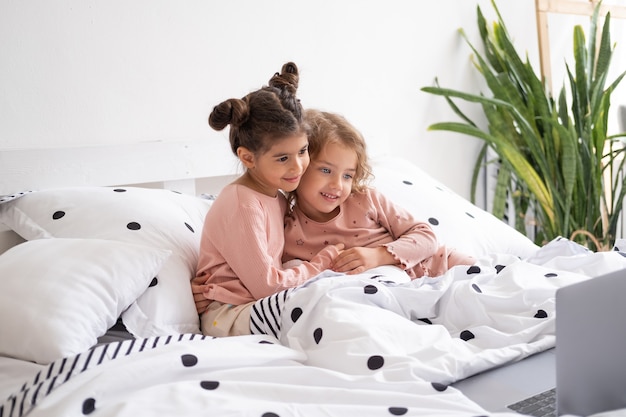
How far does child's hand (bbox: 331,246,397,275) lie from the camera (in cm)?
170

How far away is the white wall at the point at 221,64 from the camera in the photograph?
1.95 meters

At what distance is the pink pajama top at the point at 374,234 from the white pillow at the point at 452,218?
12cm

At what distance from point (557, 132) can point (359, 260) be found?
1495 mm

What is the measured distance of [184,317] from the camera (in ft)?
5.07

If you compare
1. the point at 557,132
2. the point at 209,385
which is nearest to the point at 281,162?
the point at 209,385

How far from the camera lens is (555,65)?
331 centimetres

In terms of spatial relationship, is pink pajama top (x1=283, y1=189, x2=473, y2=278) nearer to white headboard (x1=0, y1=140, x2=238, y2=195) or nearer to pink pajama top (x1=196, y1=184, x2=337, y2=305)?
pink pajama top (x1=196, y1=184, x2=337, y2=305)

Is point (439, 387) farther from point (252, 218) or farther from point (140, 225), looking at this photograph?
point (140, 225)

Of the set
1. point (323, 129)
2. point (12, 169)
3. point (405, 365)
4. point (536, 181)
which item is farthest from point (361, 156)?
point (536, 181)

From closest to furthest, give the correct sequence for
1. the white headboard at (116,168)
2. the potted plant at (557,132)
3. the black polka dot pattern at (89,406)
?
the black polka dot pattern at (89,406), the white headboard at (116,168), the potted plant at (557,132)

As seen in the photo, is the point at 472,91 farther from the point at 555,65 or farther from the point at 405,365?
the point at 405,365

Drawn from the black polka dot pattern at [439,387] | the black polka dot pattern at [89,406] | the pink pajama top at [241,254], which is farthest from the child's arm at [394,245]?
the black polka dot pattern at [89,406]

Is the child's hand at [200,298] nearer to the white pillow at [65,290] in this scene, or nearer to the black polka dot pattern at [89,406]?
the white pillow at [65,290]

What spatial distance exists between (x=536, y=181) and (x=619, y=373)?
208 centimetres
